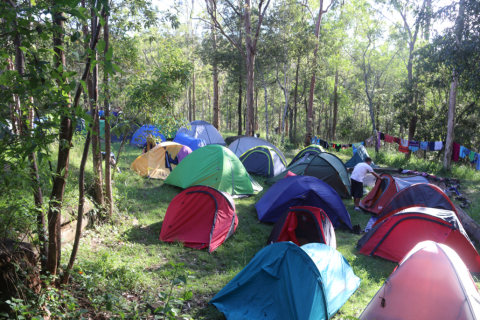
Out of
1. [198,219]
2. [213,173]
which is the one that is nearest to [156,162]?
[213,173]

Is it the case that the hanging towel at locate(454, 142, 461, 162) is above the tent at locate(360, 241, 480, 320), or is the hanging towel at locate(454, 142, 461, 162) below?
above

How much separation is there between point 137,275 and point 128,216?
2.66 metres

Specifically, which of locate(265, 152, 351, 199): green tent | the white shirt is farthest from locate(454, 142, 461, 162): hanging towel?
the white shirt

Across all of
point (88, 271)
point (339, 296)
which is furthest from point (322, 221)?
point (88, 271)

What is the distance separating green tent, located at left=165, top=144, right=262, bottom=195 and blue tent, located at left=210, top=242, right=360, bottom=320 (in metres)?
4.85

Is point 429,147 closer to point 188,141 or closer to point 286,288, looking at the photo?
point 188,141

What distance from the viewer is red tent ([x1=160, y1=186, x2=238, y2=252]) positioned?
20.2 feet

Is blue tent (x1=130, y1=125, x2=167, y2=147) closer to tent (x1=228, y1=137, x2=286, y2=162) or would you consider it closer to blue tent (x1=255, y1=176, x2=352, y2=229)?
blue tent (x1=255, y1=176, x2=352, y2=229)

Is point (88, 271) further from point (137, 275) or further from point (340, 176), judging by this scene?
point (340, 176)

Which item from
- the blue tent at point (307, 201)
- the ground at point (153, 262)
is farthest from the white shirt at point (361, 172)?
the blue tent at point (307, 201)

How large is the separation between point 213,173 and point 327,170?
3.91 metres

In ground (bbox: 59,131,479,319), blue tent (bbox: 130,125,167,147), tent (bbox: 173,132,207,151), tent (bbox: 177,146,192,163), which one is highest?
blue tent (bbox: 130,125,167,147)

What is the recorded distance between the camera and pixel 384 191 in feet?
28.4

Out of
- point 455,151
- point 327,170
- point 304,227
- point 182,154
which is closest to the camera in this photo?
point 304,227
